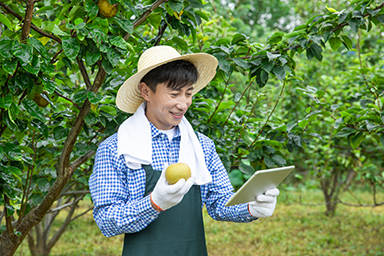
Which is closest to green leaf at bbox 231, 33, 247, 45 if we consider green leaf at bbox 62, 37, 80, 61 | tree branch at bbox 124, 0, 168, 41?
tree branch at bbox 124, 0, 168, 41

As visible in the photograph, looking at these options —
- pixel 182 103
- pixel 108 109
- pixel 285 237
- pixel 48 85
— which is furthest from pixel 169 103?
pixel 285 237

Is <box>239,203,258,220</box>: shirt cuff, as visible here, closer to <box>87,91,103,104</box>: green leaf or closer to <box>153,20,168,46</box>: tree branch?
<box>87,91,103,104</box>: green leaf

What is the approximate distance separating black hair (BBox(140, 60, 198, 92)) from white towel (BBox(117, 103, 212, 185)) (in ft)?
0.44

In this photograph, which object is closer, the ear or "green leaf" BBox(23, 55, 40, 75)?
"green leaf" BBox(23, 55, 40, 75)

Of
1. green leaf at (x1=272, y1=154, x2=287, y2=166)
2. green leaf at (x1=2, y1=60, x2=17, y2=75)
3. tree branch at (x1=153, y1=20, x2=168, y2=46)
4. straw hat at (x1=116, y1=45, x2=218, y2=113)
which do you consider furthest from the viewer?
green leaf at (x1=272, y1=154, x2=287, y2=166)

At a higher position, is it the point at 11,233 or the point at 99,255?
the point at 11,233

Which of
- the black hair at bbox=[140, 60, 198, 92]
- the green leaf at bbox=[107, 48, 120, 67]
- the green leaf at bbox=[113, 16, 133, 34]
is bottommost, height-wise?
the black hair at bbox=[140, 60, 198, 92]

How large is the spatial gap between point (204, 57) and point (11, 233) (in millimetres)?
1377

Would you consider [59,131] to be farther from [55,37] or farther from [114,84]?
[55,37]

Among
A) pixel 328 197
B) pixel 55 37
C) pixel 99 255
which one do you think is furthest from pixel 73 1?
pixel 328 197

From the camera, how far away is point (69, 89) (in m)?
2.41

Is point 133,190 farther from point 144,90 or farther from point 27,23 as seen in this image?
point 27,23

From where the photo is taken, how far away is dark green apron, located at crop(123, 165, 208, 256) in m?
1.55

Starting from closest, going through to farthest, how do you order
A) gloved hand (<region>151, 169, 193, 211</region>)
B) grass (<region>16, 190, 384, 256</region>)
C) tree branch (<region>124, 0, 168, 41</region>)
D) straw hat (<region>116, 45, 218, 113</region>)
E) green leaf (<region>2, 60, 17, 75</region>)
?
gloved hand (<region>151, 169, 193, 211</region>)
green leaf (<region>2, 60, 17, 75</region>)
straw hat (<region>116, 45, 218, 113</region>)
tree branch (<region>124, 0, 168, 41</region>)
grass (<region>16, 190, 384, 256</region>)
